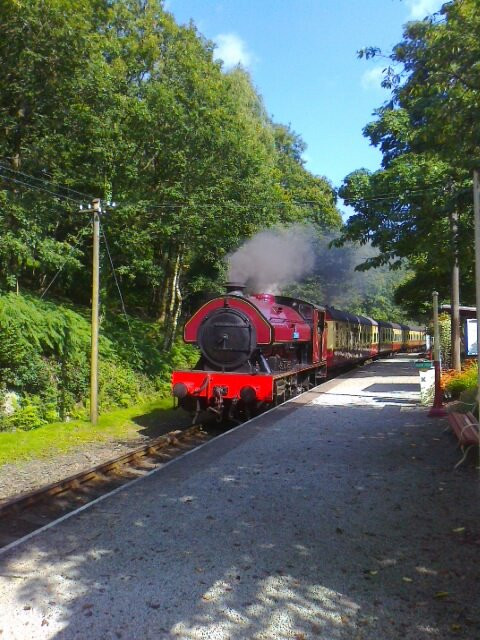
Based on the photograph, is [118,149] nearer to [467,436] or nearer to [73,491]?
[73,491]

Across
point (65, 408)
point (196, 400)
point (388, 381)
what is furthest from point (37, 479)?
point (388, 381)

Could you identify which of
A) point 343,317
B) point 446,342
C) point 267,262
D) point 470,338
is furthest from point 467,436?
point 446,342

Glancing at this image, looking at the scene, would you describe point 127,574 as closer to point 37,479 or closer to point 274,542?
point 274,542

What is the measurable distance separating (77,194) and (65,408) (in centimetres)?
663

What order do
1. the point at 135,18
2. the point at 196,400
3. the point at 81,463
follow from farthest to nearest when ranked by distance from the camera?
the point at 135,18
the point at 196,400
the point at 81,463

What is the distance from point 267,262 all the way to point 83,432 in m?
7.06

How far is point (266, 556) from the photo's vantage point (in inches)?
173

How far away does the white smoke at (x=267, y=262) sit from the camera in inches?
630

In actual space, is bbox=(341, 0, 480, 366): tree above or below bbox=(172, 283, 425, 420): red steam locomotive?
above

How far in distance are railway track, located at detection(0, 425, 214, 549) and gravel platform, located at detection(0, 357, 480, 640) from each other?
36.9 inches

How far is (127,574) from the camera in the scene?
410 centimetres

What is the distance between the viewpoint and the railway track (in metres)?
6.19

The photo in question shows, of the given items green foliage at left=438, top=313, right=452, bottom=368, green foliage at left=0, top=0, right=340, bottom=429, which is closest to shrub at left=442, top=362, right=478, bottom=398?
green foliage at left=0, top=0, right=340, bottom=429

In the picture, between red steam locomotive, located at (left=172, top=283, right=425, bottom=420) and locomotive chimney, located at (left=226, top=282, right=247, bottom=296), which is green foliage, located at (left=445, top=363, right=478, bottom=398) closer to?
red steam locomotive, located at (left=172, top=283, right=425, bottom=420)
